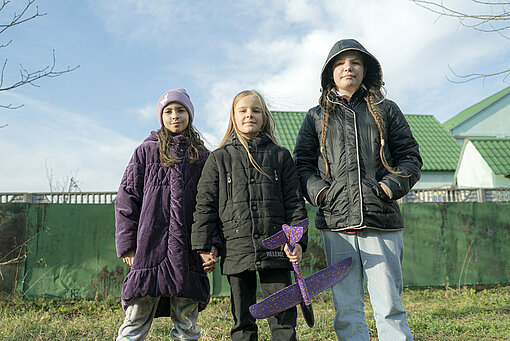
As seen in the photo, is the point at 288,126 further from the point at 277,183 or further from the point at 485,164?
the point at 277,183

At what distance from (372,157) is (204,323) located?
270 centimetres

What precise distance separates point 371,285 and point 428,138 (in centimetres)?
1716

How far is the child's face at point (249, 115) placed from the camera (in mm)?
2268

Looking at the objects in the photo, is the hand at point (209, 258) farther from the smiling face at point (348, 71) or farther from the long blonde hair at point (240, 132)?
the smiling face at point (348, 71)

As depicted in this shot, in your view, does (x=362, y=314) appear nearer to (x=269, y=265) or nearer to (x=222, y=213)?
(x=269, y=265)

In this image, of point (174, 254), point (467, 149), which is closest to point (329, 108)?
point (174, 254)

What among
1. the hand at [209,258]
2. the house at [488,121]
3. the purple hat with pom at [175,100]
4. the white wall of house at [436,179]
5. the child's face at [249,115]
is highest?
the house at [488,121]

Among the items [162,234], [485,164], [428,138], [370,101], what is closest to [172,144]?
[162,234]

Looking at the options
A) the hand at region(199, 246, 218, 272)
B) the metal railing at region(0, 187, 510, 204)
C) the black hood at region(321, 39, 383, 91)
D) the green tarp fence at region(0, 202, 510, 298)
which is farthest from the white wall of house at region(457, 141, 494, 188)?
the hand at region(199, 246, 218, 272)

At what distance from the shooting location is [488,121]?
70.5 feet

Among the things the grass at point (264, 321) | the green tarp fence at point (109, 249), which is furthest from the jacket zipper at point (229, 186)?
the green tarp fence at point (109, 249)

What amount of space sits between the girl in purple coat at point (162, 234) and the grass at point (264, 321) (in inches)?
48.3

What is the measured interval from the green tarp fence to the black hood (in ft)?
11.0

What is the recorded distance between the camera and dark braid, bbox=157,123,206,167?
2352mm
